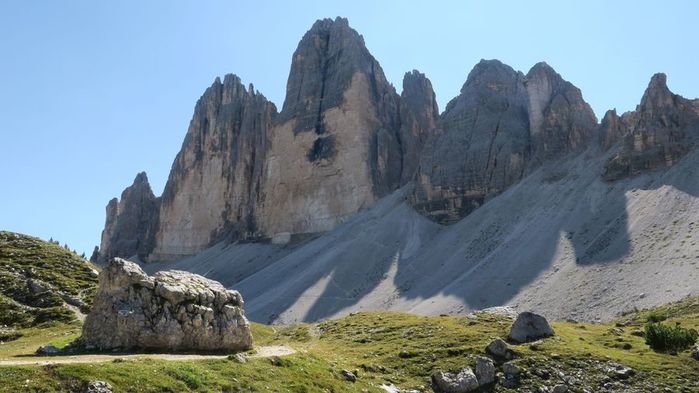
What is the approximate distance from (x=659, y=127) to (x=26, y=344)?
82.0 metres

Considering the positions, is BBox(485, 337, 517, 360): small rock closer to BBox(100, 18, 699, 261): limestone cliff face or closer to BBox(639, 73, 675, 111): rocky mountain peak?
BBox(100, 18, 699, 261): limestone cliff face

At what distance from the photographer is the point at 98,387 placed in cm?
1848

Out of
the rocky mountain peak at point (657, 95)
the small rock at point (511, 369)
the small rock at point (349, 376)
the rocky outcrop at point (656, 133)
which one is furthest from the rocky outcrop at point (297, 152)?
the small rock at point (349, 376)

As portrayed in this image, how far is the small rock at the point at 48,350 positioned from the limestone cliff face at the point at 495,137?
8409 centimetres

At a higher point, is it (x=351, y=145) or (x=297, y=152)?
(x=297, y=152)

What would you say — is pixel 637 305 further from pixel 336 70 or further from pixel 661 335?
pixel 336 70

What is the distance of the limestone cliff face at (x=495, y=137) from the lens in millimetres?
105938

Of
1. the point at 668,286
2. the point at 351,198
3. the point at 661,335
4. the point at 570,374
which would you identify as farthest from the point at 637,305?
the point at 351,198

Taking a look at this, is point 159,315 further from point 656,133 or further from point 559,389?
point 656,133

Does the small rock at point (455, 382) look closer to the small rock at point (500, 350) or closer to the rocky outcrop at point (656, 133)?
the small rock at point (500, 350)

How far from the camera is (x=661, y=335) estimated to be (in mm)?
29250

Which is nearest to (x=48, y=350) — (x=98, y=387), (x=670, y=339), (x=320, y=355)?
(x=98, y=387)

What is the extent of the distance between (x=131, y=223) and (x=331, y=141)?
2673 inches

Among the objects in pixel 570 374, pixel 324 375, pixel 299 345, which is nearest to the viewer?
pixel 324 375
